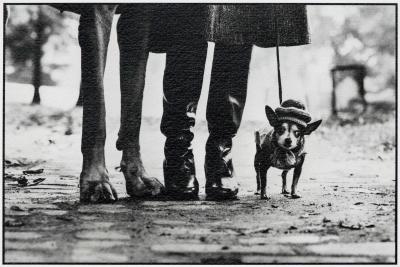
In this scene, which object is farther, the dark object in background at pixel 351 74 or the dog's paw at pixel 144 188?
the dark object in background at pixel 351 74

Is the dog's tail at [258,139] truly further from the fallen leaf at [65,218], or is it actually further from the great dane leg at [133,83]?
the fallen leaf at [65,218]

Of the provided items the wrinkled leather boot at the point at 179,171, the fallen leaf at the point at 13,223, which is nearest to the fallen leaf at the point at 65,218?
the fallen leaf at the point at 13,223

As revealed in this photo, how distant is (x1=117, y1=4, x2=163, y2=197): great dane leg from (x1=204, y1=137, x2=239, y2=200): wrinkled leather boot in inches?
9.4

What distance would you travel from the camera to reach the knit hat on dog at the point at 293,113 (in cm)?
201

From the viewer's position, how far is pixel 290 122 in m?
2.01

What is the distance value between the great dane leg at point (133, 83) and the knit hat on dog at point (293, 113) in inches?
23.7

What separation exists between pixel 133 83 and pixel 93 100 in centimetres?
21

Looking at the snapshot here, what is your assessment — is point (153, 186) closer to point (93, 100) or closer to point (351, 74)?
point (93, 100)

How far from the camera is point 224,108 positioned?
2258mm

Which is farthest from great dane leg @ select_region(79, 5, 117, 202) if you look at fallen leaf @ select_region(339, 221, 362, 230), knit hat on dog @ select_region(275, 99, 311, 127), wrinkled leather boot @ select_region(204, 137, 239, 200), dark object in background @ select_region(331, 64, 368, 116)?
dark object in background @ select_region(331, 64, 368, 116)

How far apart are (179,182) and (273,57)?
0.81 metres

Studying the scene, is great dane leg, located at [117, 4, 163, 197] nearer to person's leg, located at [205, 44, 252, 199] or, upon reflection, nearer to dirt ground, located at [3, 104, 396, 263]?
dirt ground, located at [3, 104, 396, 263]

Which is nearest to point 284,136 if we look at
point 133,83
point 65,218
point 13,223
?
point 133,83

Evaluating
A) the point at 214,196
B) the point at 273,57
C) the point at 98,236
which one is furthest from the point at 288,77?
the point at 98,236
